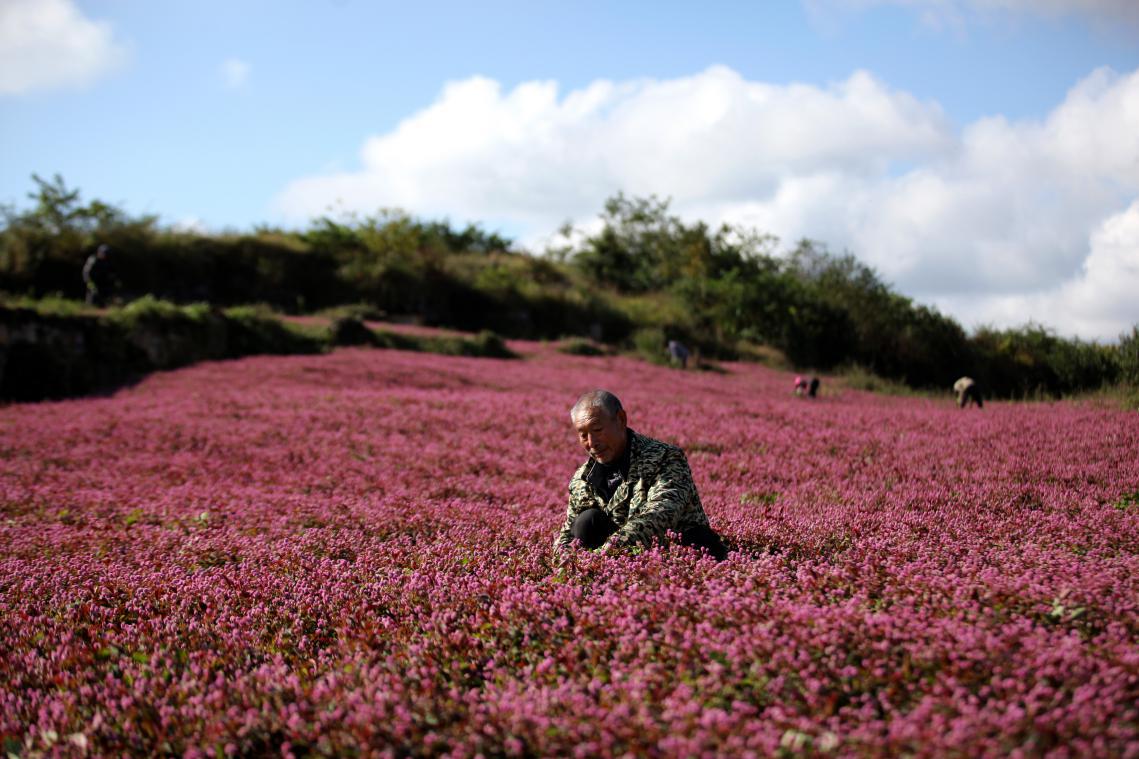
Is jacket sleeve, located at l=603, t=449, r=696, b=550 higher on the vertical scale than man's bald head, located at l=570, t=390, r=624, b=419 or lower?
lower

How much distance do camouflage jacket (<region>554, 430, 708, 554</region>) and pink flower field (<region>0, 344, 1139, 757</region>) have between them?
334 mm

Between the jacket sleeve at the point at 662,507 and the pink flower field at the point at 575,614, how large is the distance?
0.31 metres

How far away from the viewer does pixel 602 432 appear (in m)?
5.77

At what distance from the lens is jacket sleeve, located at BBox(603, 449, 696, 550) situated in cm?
557

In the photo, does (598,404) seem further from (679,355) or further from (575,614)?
(679,355)

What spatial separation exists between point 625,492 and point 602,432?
0.53m

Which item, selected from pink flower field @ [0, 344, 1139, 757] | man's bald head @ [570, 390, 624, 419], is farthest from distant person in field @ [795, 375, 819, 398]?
man's bald head @ [570, 390, 624, 419]

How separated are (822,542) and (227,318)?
89.6 feet

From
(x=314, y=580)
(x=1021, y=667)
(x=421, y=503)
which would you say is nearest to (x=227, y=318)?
(x=421, y=503)

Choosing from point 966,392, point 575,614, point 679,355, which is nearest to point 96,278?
point 679,355

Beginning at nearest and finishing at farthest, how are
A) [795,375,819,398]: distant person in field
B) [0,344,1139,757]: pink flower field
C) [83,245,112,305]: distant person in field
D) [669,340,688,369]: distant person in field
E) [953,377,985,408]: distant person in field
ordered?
[0,344,1139,757]: pink flower field < [953,377,985,408]: distant person in field < [795,375,819,398]: distant person in field < [83,245,112,305]: distant person in field < [669,340,688,369]: distant person in field

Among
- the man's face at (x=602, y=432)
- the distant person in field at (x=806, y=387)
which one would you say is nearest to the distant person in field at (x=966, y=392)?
the distant person in field at (x=806, y=387)

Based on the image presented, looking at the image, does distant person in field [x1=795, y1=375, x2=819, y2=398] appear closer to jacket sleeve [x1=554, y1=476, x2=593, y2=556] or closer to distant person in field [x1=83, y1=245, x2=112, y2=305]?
jacket sleeve [x1=554, y1=476, x2=593, y2=556]

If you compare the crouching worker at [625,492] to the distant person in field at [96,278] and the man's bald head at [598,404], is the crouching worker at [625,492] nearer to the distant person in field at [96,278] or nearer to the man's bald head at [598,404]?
the man's bald head at [598,404]
